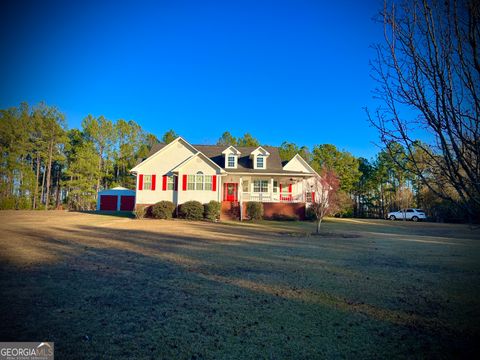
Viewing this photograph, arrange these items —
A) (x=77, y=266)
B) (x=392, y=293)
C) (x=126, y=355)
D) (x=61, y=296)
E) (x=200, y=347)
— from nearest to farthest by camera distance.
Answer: (x=126, y=355), (x=200, y=347), (x=61, y=296), (x=392, y=293), (x=77, y=266)

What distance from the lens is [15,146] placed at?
1441 inches

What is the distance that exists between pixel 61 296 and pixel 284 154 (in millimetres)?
45639

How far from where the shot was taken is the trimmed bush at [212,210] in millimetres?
24234

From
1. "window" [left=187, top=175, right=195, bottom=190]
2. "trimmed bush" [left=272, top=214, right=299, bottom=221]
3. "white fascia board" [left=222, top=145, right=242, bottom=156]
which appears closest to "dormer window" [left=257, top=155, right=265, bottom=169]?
"white fascia board" [left=222, top=145, right=242, bottom=156]

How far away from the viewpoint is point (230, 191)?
2888 centimetres

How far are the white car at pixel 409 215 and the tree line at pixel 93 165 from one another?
2240mm

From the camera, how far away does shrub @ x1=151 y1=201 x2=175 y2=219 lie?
24547 millimetres

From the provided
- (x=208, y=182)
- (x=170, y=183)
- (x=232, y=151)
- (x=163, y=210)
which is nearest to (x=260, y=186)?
(x=232, y=151)

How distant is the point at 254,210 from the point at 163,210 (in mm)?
8652

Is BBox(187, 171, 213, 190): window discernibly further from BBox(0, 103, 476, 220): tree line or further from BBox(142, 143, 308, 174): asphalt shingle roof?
BBox(0, 103, 476, 220): tree line

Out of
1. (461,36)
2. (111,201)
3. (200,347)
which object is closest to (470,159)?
(461,36)

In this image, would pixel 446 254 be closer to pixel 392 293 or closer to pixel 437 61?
pixel 392 293

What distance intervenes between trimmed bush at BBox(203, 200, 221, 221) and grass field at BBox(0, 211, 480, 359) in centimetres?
1495

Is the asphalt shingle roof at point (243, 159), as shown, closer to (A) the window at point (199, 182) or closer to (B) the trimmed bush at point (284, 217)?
(A) the window at point (199, 182)
